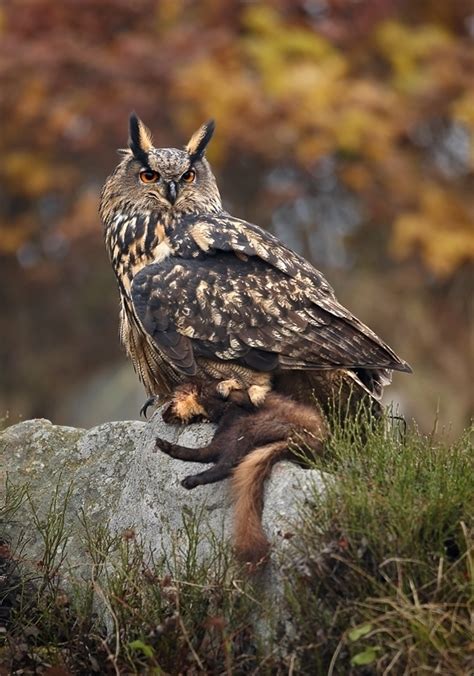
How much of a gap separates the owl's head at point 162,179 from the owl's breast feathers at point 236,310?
0.54 feet

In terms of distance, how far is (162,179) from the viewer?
530 centimetres

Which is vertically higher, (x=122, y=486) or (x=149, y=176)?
(x=149, y=176)

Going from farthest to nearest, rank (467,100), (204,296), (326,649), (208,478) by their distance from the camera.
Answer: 1. (467,100)
2. (204,296)
3. (208,478)
4. (326,649)

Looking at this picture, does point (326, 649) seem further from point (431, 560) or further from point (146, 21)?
point (146, 21)

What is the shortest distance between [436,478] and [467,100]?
9557 mm

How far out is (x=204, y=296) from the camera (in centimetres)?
490

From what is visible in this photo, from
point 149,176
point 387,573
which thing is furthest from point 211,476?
point 149,176

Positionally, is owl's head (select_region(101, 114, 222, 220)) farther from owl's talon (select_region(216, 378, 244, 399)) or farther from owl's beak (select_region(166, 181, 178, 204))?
owl's talon (select_region(216, 378, 244, 399))

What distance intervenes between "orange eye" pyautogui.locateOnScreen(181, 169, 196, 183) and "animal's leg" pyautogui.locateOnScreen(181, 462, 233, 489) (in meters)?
Answer: 1.52

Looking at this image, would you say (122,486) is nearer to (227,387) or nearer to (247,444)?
(227,387)

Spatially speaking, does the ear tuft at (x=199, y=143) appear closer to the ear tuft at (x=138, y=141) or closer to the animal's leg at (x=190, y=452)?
the ear tuft at (x=138, y=141)

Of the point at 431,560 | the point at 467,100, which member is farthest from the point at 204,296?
the point at 467,100

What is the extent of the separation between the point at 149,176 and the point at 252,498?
5.74 ft

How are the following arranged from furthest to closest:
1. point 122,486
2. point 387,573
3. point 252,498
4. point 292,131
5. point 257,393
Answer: point 292,131 → point 122,486 → point 257,393 → point 252,498 → point 387,573
